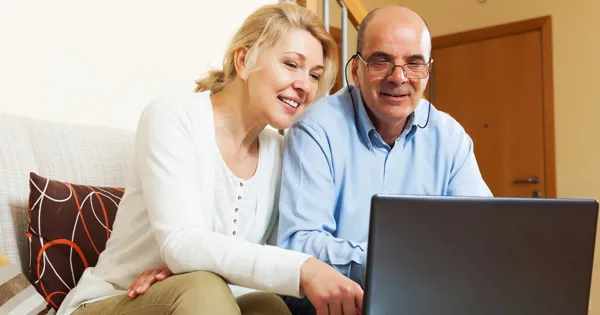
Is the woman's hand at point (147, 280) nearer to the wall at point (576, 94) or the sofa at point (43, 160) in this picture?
the sofa at point (43, 160)

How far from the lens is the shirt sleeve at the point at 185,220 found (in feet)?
2.64

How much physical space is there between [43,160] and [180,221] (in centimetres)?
53

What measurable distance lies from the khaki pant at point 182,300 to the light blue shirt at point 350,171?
156mm

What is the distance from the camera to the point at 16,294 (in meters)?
0.98

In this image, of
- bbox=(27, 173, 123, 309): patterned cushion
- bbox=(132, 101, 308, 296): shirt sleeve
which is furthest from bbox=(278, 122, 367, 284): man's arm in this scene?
bbox=(27, 173, 123, 309): patterned cushion

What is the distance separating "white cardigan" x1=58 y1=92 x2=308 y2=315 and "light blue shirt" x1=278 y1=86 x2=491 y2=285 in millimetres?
95

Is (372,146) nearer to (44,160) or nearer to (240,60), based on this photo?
(240,60)

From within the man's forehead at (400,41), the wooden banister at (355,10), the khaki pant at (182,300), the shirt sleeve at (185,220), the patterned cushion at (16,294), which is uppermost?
the wooden banister at (355,10)

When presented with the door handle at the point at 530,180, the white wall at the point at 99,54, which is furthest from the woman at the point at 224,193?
the door handle at the point at 530,180

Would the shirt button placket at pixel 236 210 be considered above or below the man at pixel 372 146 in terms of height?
below

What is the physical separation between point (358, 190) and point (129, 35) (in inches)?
36.5

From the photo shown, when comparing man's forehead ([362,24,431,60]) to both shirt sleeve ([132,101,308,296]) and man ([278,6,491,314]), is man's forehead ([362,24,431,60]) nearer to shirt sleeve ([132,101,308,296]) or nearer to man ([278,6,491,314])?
man ([278,6,491,314])

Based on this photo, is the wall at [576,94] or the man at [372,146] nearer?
the man at [372,146]

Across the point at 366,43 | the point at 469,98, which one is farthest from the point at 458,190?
the point at 469,98
